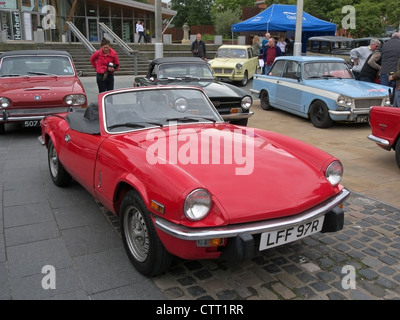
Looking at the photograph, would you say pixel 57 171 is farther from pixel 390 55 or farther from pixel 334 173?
pixel 390 55

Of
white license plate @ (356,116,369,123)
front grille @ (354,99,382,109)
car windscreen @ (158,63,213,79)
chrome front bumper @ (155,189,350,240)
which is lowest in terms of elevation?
white license plate @ (356,116,369,123)

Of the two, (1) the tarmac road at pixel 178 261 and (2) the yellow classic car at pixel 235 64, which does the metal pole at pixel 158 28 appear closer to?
(2) the yellow classic car at pixel 235 64

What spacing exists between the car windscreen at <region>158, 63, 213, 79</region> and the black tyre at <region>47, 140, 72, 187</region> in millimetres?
4584

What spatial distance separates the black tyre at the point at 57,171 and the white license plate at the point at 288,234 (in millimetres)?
3181

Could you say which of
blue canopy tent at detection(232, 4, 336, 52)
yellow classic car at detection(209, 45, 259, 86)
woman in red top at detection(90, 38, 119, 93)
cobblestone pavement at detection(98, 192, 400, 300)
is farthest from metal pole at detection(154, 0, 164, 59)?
cobblestone pavement at detection(98, 192, 400, 300)

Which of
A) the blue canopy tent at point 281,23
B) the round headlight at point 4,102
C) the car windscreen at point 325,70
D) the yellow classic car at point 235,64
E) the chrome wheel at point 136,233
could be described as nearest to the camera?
the chrome wheel at point 136,233

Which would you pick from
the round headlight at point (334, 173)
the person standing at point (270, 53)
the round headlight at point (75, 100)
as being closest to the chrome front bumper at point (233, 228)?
the round headlight at point (334, 173)

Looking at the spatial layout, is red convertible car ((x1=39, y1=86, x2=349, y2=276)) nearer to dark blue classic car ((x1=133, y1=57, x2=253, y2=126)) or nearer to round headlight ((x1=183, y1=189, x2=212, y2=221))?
round headlight ((x1=183, y1=189, x2=212, y2=221))

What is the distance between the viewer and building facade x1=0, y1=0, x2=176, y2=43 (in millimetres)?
27272

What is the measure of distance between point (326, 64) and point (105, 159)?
25.8 ft

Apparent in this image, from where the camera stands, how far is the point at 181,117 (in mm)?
4203

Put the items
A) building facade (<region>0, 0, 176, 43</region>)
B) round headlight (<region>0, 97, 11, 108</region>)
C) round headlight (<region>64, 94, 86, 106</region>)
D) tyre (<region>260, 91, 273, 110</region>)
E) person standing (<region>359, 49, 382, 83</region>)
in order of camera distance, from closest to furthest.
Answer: round headlight (<region>0, 97, 11, 108</region>), round headlight (<region>64, 94, 86, 106</region>), person standing (<region>359, 49, 382, 83</region>), tyre (<region>260, 91, 273, 110</region>), building facade (<region>0, 0, 176, 43</region>)

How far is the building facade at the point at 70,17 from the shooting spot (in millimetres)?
27272

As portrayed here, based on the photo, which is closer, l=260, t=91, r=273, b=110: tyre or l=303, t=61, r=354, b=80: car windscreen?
l=303, t=61, r=354, b=80: car windscreen
